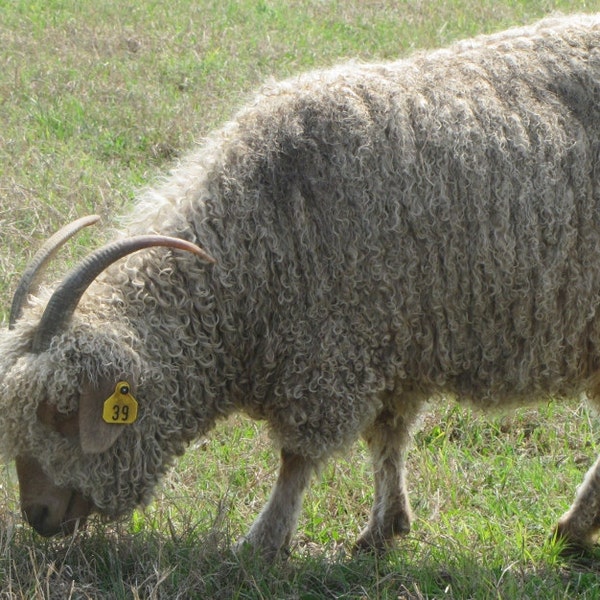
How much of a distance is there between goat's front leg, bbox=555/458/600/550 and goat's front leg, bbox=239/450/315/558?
3.76 feet

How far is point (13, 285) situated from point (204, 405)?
234 centimetres

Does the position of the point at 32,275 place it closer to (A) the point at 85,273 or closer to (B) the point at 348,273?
(A) the point at 85,273

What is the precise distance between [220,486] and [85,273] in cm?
148

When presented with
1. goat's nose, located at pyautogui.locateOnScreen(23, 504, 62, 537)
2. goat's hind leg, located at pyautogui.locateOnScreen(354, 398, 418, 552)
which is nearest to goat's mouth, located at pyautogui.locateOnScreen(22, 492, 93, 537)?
goat's nose, located at pyautogui.locateOnScreen(23, 504, 62, 537)

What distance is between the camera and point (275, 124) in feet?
14.1

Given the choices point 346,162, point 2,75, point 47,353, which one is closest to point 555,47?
point 346,162

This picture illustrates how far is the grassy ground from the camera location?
4.10m

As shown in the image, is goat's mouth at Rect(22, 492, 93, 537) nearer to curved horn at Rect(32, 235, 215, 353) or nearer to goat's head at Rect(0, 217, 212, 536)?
goat's head at Rect(0, 217, 212, 536)

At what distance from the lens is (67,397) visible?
4.00m

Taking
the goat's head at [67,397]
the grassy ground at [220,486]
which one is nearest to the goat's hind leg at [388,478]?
the grassy ground at [220,486]

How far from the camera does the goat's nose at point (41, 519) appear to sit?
4145 millimetres

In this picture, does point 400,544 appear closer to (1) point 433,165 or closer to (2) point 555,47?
(1) point 433,165

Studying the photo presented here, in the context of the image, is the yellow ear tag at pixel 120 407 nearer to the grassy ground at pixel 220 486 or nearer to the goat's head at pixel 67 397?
the goat's head at pixel 67 397

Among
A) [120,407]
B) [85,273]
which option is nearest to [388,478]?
[120,407]
